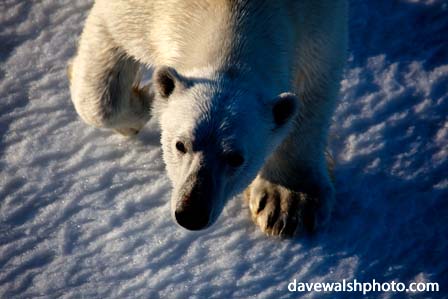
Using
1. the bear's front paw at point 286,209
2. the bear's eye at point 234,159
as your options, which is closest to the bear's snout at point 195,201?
the bear's eye at point 234,159

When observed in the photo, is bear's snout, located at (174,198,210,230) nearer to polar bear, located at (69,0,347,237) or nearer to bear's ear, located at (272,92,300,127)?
polar bear, located at (69,0,347,237)

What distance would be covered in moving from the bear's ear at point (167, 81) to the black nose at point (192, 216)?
1.40ft

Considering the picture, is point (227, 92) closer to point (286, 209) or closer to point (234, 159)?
point (234, 159)

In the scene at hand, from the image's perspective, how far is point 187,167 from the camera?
2.08m

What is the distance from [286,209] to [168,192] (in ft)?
2.02

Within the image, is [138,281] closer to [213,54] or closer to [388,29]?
[213,54]

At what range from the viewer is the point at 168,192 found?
304cm

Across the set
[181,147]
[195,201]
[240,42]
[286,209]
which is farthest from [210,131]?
[286,209]

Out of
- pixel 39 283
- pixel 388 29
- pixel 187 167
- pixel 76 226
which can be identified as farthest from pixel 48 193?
pixel 388 29

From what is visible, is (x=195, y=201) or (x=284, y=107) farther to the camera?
(x=284, y=107)

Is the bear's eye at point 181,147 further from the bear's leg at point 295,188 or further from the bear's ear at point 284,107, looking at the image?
the bear's leg at point 295,188

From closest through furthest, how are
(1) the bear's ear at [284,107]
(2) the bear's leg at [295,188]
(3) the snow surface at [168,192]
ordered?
1. (1) the bear's ear at [284,107]
2. (3) the snow surface at [168,192]
3. (2) the bear's leg at [295,188]

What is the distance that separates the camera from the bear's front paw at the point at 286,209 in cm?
290

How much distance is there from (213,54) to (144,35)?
0.55 meters
